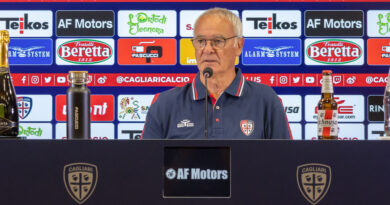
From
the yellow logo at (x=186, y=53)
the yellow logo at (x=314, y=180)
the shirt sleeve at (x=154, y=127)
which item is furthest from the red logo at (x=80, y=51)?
the yellow logo at (x=314, y=180)

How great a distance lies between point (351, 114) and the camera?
12.0ft

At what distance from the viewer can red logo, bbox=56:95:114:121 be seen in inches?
145

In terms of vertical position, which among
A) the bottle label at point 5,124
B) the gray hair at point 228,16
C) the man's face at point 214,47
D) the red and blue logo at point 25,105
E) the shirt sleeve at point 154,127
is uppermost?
the gray hair at point 228,16

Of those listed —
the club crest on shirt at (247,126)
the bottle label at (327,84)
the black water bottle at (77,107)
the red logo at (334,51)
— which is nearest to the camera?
the black water bottle at (77,107)

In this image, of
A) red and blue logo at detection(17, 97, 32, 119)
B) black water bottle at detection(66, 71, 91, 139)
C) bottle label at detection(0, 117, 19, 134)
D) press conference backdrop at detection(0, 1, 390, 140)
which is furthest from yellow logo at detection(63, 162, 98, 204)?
red and blue logo at detection(17, 97, 32, 119)

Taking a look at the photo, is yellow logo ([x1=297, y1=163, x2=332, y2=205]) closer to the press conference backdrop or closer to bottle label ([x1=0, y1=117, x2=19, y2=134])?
bottle label ([x1=0, y1=117, x2=19, y2=134])

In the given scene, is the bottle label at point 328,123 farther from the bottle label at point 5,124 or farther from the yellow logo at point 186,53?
the yellow logo at point 186,53

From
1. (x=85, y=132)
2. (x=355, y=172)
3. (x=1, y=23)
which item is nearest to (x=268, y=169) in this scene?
(x=355, y=172)

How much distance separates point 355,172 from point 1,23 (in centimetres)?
337

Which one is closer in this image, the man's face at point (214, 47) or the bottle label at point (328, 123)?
the bottle label at point (328, 123)

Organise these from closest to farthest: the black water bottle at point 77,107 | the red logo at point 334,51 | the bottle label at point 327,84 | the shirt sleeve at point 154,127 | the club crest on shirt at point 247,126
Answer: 1. the black water bottle at point 77,107
2. the bottle label at point 327,84
3. the club crest on shirt at point 247,126
4. the shirt sleeve at point 154,127
5. the red logo at point 334,51

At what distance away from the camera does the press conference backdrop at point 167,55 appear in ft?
11.9

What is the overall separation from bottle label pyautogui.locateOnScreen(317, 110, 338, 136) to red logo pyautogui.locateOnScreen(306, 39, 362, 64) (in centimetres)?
264

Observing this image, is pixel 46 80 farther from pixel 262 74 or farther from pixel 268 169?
pixel 268 169
